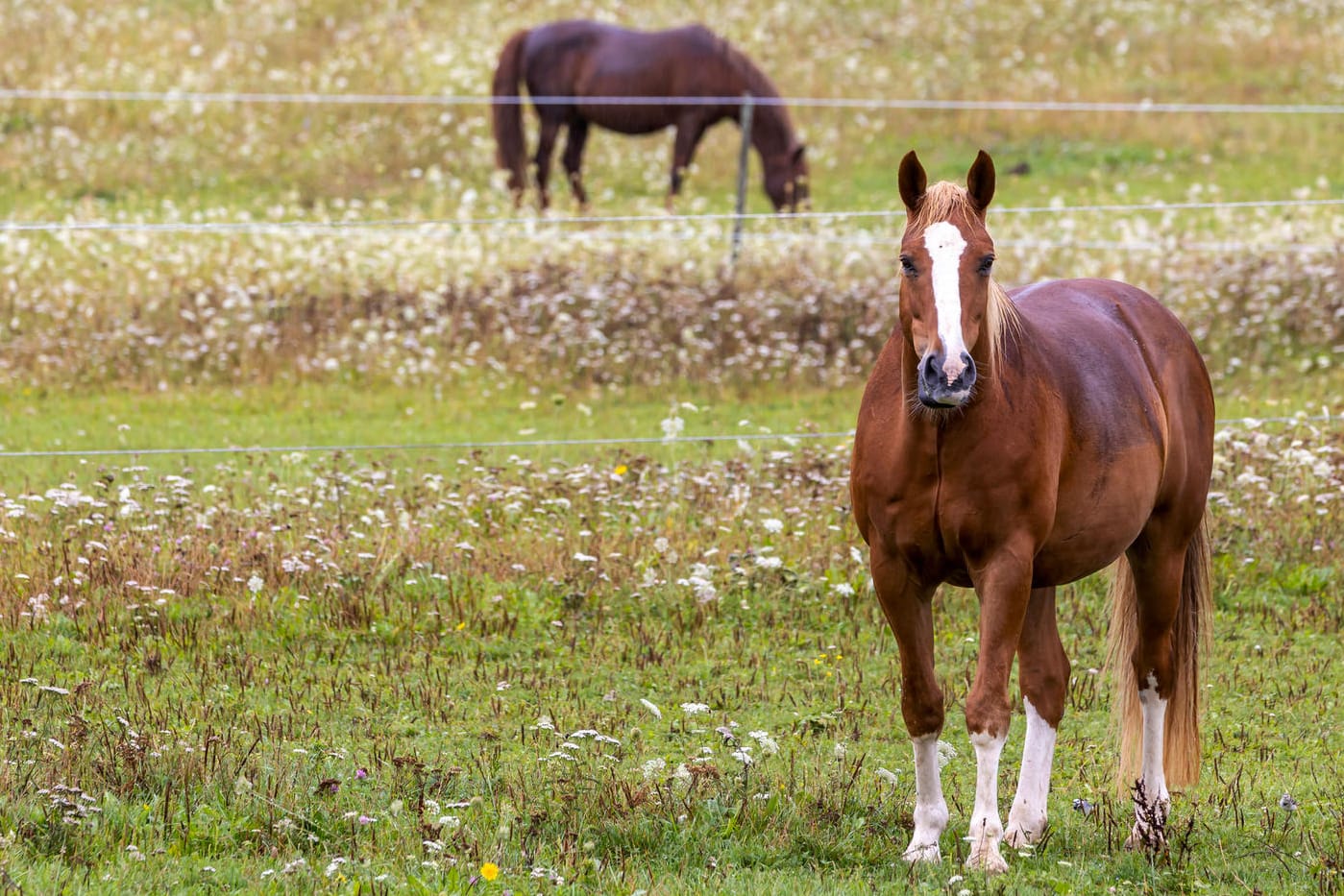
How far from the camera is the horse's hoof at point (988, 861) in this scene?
16.0 feet

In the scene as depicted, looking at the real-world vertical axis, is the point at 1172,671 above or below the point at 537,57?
below

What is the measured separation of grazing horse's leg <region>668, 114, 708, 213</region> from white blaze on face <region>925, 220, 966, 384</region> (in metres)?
13.2

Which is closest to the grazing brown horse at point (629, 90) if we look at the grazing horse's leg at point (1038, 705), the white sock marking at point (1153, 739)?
the white sock marking at point (1153, 739)

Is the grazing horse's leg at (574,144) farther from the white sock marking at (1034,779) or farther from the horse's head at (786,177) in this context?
the white sock marking at (1034,779)

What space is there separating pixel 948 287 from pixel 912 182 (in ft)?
1.58

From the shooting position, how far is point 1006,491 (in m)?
4.91

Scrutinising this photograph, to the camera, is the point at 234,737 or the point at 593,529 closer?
the point at 234,737

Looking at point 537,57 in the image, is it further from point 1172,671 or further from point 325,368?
point 1172,671

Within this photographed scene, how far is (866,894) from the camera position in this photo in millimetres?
4738

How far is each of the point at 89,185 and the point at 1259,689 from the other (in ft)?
52.2

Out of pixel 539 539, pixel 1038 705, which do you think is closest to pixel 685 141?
pixel 539 539

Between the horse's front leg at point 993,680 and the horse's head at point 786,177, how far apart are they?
12603 millimetres

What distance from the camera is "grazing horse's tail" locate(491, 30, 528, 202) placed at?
1817cm

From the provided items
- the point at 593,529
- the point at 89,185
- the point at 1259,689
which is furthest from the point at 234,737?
the point at 89,185
